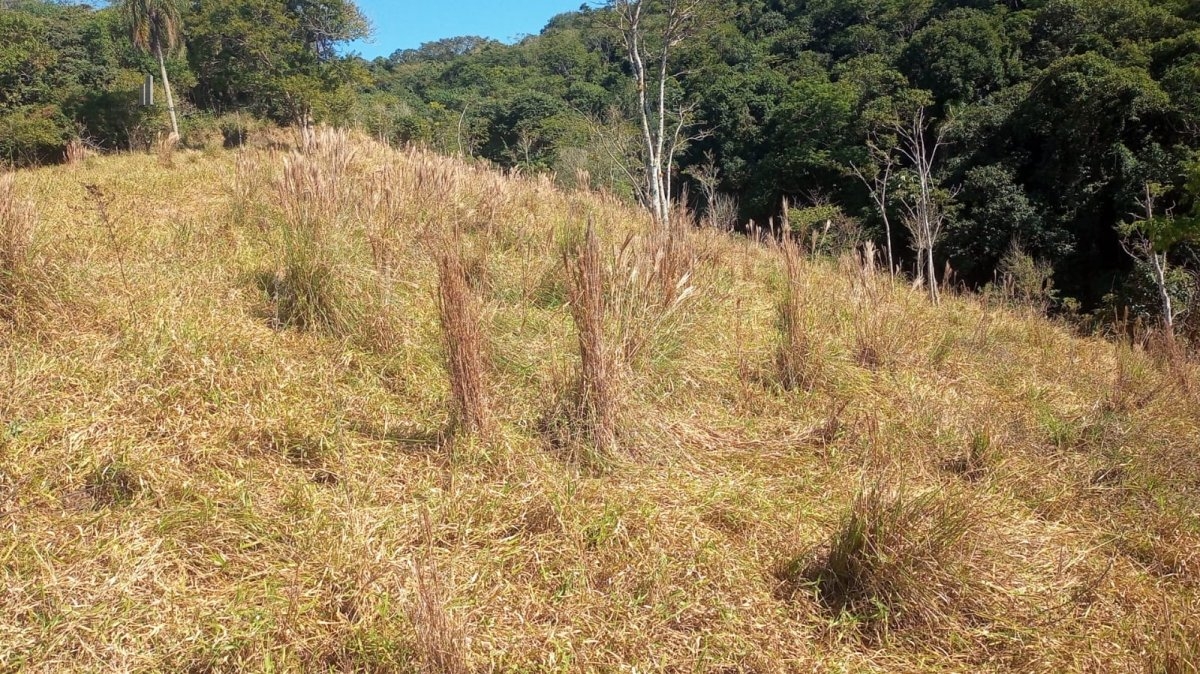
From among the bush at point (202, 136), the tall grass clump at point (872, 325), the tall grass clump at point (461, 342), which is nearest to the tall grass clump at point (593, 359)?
the tall grass clump at point (461, 342)

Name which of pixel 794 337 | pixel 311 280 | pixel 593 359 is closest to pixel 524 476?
pixel 593 359

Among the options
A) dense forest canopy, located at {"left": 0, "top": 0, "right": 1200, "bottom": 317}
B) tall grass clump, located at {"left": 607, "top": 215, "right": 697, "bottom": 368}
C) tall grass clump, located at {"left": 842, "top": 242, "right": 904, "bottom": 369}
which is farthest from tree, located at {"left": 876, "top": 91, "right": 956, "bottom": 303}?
tall grass clump, located at {"left": 607, "top": 215, "right": 697, "bottom": 368}

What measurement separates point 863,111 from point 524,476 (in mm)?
27532

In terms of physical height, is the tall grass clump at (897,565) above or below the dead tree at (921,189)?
below

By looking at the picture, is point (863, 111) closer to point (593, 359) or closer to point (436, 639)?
point (593, 359)

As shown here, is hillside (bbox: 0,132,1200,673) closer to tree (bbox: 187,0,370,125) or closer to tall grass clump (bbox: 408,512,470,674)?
tall grass clump (bbox: 408,512,470,674)

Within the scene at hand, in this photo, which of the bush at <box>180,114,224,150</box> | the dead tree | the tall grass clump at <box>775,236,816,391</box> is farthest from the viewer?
the dead tree

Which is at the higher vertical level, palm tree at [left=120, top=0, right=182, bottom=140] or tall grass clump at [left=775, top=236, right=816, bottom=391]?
palm tree at [left=120, top=0, right=182, bottom=140]

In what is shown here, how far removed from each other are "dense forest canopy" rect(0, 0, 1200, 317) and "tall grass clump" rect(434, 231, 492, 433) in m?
6.96

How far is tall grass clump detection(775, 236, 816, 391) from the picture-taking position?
3.39 meters

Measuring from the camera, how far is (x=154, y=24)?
702 inches

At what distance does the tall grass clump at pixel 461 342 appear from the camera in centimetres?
230

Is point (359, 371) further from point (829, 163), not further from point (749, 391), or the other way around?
point (829, 163)

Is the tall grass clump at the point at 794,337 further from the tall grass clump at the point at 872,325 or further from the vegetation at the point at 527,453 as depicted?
the tall grass clump at the point at 872,325
